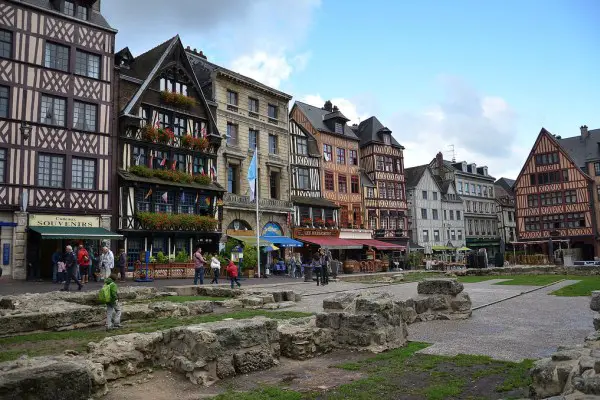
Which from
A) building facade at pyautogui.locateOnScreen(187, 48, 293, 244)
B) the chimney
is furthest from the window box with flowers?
the chimney

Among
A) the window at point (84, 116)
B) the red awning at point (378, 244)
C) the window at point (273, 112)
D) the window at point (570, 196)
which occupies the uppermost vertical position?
the window at point (273, 112)

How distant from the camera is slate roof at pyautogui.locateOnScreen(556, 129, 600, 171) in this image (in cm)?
5306

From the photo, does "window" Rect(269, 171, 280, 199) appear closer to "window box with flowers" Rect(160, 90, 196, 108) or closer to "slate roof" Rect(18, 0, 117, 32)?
"window box with flowers" Rect(160, 90, 196, 108)

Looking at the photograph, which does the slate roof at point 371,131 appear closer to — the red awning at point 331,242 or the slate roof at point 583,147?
the red awning at point 331,242

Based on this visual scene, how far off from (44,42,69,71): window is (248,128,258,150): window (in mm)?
14197

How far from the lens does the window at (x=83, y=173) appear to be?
25312 millimetres

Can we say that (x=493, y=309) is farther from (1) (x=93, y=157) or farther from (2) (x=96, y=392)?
(1) (x=93, y=157)

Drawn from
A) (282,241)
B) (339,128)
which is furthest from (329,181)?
(282,241)

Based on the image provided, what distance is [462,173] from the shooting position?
64.1 metres

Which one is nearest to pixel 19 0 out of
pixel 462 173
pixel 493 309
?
pixel 493 309

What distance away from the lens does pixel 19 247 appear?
2298 centimetres

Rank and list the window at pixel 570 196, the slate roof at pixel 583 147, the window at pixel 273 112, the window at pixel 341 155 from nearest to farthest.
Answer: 1. the window at pixel 273 112
2. the window at pixel 341 155
3. the window at pixel 570 196
4. the slate roof at pixel 583 147

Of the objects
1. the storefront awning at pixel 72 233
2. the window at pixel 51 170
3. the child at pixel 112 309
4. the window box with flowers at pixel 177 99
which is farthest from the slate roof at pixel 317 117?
the child at pixel 112 309

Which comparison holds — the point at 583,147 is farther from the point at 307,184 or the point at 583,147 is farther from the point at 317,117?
the point at 307,184
